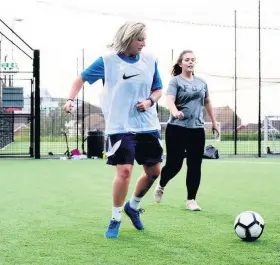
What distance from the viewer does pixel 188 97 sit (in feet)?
22.5

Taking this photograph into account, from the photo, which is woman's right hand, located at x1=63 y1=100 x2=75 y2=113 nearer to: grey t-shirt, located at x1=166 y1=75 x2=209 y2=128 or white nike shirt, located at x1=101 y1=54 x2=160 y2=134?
white nike shirt, located at x1=101 y1=54 x2=160 y2=134

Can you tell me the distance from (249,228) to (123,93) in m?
1.50

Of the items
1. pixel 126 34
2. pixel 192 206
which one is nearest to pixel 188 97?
pixel 192 206

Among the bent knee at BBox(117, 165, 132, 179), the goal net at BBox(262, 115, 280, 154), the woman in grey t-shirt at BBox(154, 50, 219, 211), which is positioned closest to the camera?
the bent knee at BBox(117, 165, 132, 179)

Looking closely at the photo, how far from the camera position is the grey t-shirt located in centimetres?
683

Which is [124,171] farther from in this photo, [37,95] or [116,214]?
[37,95]

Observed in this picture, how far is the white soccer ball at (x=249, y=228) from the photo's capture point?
4699mm

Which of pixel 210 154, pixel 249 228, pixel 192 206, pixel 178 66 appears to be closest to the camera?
pixel 249 228

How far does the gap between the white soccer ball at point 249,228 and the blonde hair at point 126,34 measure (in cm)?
170

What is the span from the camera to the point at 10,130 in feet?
85.4

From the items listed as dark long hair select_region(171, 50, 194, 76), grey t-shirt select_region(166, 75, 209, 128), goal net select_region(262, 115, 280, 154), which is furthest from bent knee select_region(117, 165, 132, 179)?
goal net select_region(262, 115, 280, 154)

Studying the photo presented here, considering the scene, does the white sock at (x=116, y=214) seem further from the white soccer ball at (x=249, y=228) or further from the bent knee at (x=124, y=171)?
the white soccer ball at (x=249, y=228)

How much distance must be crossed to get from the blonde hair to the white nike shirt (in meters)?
0.11

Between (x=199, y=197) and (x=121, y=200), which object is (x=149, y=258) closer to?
(x=121, y=200)
